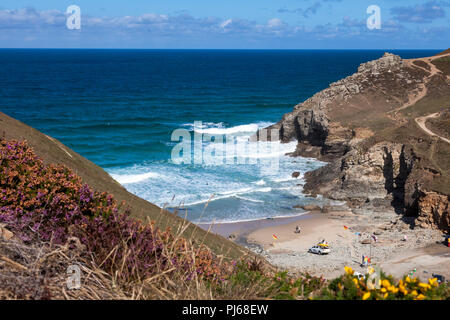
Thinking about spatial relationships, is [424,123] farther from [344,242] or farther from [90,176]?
[90,176]

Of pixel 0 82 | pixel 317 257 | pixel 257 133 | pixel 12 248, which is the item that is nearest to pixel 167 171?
pixel 257 133

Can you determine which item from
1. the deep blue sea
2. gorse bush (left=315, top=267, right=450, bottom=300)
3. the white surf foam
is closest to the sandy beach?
the deep blue sea

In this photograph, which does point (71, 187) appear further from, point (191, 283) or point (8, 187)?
point (191, 283)

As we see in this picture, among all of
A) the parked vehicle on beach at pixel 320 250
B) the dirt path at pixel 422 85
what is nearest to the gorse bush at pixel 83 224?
the parked vehicle on beach at pixel 320 250

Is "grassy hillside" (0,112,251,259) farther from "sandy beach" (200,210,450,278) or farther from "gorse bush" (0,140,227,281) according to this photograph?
"sandy beach" (200,210,450,278)

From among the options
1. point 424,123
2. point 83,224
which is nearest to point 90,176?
point 83,224
